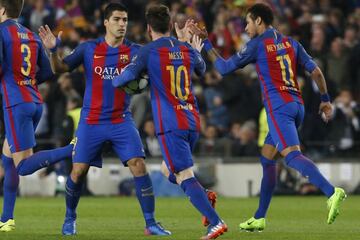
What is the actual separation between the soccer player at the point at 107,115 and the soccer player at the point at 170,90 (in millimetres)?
817

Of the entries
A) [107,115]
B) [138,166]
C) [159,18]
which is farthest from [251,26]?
[138,166]

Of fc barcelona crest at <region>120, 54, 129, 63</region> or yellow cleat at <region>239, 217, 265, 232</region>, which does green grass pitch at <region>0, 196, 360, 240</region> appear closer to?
yellow cleat at <region>239, 217, 265, 232</region>

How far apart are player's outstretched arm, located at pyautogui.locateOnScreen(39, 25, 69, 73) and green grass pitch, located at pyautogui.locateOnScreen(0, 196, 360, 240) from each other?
175cm

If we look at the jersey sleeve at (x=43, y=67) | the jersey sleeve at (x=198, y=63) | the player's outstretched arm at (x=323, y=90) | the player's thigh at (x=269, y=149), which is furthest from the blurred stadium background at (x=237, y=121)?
the jersey sleeve at (x=198, y=63)

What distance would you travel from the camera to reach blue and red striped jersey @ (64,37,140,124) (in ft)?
41.1

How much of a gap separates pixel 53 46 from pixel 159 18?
4.42ft

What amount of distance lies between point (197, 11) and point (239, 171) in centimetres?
455

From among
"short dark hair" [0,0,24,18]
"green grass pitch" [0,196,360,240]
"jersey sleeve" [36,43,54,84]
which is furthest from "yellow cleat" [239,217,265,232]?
"short dark hair" [0,0,24,18]

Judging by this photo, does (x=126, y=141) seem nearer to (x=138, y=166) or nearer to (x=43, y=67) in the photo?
(x=138, y=166)

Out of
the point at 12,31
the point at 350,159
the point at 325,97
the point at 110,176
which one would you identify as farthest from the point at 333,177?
the point at 12,31

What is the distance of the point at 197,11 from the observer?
25.3 meters

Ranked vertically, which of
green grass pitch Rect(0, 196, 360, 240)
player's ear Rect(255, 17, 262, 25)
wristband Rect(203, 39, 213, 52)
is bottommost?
green grass pitch Rect(0, 196, 360, 240)

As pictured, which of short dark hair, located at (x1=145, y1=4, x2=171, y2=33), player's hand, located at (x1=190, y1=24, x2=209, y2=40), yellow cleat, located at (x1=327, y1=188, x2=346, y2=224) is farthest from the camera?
A: player's hand, located at (x1=190, y1=24, x2=209, y2=40)

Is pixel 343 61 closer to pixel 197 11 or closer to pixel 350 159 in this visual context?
pixel 350 159
